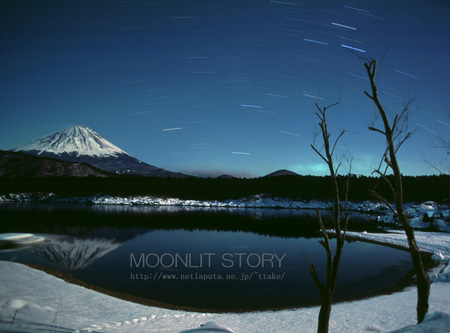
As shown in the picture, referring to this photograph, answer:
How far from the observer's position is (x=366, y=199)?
244 feet

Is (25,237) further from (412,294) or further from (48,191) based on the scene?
(48,191)

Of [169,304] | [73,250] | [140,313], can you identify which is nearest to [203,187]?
[73,250]

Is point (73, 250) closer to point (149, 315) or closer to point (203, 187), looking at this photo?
point (149, 315)

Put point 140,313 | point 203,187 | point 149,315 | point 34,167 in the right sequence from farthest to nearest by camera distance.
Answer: point 34,167 → point 203,187 → point 140,313 → point 149,315

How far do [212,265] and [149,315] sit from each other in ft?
28.7

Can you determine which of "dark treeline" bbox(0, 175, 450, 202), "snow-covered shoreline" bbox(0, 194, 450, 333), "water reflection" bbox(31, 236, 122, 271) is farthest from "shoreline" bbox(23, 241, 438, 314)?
"dark treeline" bbox(0, 175, 450, 202)

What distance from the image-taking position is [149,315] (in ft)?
31.1

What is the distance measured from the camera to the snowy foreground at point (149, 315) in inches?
319

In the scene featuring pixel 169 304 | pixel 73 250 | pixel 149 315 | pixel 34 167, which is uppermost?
pixel 34 167

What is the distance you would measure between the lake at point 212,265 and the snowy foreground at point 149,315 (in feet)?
5.25

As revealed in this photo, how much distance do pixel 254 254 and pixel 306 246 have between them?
5.47 metres

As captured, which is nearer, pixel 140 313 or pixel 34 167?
pixel 140 313

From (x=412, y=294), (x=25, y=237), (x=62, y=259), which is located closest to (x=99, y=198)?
(x=25, y=237)

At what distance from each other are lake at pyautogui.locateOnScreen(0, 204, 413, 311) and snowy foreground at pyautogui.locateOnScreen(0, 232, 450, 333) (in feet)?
5.25
